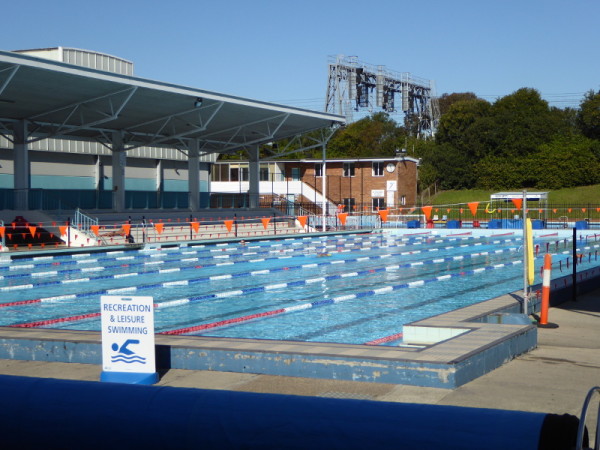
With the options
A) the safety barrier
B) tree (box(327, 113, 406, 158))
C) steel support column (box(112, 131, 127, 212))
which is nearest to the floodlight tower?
tree (box(327, 113, 406, 158))

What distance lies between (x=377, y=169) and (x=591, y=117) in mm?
17455

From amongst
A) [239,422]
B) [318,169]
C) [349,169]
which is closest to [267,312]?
[239,422]

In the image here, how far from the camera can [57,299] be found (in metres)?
14.4

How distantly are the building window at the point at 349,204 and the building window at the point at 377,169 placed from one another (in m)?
2.36

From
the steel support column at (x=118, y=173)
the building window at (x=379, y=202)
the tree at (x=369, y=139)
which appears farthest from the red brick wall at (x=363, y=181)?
the steel support column at (x=118, y=173)

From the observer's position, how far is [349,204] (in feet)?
168

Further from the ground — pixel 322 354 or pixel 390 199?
pixel 390 199

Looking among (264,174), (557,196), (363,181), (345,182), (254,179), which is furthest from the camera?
(264,174)

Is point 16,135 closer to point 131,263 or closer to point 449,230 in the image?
point 131,263

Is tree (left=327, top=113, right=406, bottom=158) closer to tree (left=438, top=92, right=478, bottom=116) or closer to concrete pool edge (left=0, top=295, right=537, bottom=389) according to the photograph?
tree (left=438, top=92, right=478, bottom=116)

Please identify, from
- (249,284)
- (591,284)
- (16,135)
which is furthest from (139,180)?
(591,284)

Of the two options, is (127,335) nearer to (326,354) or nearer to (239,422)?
(326,354)

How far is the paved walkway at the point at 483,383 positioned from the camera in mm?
6203

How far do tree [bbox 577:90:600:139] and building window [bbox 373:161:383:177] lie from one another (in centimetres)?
1704
